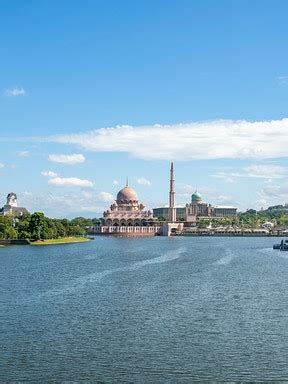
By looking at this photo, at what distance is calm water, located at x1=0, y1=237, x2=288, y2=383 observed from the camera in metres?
22.6

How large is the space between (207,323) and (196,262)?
40269 mm

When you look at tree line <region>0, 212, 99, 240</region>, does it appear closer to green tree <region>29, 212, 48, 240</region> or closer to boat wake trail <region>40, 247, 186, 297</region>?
green tree <region>29, 212, 48, 240</region>

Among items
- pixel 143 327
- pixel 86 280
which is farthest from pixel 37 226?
pixel 143 327

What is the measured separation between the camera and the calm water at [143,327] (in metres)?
22.6

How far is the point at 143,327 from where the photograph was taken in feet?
98.9

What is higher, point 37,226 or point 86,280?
point 37,226

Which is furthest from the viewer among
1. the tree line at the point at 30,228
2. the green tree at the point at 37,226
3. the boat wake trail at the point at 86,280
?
the green tree at the point at 37,226

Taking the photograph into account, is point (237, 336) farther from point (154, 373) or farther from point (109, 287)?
point (109, 287)

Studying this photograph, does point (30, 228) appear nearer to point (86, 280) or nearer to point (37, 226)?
point (37, 226)

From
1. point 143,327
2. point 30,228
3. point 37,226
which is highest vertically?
Result: point 37,226

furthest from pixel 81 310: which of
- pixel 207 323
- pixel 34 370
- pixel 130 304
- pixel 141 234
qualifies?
pixel 141 234

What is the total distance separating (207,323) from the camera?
102 ft

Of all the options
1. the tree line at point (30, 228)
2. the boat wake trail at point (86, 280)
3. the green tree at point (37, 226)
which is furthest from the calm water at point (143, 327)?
the green tree at point (37, 226)

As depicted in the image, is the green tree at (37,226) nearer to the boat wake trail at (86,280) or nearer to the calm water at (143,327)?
the boat wake trail at (86,280)
